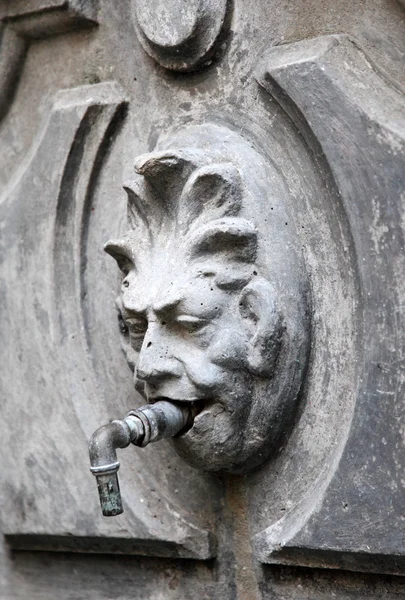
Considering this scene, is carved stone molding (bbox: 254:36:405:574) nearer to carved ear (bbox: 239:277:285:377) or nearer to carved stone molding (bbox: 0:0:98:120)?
carved ear (bbox: 239:277:285:377)

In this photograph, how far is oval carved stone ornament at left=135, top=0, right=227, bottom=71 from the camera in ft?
4.40

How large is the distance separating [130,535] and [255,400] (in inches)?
11.9

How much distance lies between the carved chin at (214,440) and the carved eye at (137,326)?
14 cm

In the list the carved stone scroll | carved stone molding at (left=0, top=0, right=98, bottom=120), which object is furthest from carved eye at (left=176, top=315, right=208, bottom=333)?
carved stone molding at (left=0, top=0, right=98, bottom=120)

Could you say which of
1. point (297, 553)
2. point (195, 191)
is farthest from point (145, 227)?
point (297, 553)

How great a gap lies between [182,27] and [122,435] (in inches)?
20.9

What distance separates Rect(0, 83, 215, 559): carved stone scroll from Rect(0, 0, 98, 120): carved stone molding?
10cm

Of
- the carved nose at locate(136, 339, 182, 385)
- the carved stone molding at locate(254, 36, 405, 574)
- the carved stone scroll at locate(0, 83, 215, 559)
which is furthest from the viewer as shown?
the carved stone scroll at locate(0, 83, 215, 559)

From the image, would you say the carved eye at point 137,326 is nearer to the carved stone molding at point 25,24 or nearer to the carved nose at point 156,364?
the carved nose at point 156,364

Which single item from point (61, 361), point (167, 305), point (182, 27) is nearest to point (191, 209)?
point (167, 305)

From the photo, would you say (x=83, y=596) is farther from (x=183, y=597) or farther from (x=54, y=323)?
(x=54, y=323)

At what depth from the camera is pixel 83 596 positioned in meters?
1.56

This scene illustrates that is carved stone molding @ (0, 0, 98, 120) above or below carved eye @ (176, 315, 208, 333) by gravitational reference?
above

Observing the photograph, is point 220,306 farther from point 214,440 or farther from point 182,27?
point 182,27
